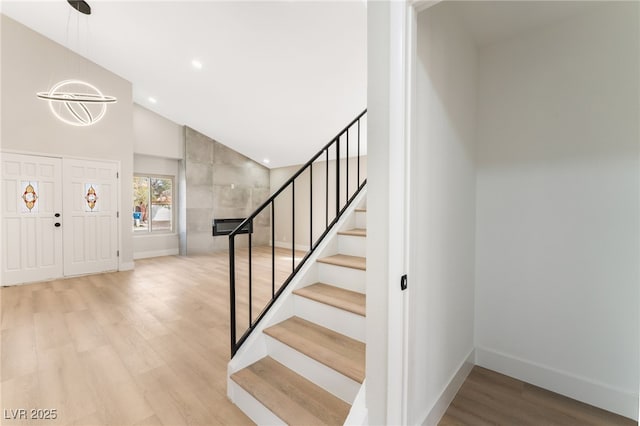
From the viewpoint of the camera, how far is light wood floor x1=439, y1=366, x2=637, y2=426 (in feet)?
5.21

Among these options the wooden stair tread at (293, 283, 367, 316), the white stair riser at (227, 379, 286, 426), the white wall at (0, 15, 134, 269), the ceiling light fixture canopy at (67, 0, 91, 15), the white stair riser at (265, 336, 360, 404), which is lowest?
the white stair riser at (227, 379, 286, 426)

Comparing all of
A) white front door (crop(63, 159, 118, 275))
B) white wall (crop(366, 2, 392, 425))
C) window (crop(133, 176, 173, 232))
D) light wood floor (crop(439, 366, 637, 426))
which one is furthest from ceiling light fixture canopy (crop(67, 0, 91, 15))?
light wood floor (crop(439, 366, 637, 426))

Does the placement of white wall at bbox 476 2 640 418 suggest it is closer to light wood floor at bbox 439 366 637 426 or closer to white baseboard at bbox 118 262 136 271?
light wood floor at bbox 439 366 637 426

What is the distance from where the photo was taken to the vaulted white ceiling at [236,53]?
329 centimetres

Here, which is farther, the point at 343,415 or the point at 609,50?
the point at 609,50

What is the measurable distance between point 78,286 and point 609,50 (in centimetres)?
671

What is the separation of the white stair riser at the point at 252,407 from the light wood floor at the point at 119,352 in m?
0.05

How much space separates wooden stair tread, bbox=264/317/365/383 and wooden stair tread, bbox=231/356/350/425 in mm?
197

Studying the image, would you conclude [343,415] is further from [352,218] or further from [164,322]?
[164,322]

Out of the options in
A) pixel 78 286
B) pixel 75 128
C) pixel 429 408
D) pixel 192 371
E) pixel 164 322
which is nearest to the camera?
pixel 429 408

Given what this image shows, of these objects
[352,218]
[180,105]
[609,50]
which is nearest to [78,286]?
[180,105]

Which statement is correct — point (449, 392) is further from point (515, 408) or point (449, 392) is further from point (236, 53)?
point (236, 53)

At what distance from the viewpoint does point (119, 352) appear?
94.6 inches

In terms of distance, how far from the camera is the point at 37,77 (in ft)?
14.9
